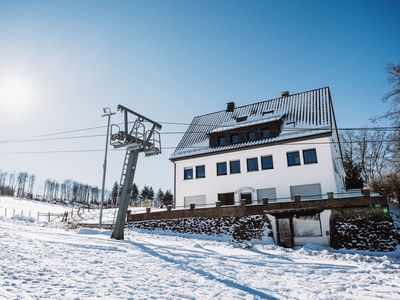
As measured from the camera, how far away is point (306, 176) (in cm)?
2139

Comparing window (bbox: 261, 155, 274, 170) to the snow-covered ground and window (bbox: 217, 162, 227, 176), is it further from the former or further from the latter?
the snow-covered ground

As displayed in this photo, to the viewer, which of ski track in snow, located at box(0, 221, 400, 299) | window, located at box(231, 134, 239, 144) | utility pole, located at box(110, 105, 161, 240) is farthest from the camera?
window, located at box(231, 134, 239, 144)

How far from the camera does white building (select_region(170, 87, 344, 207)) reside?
70.4 ft

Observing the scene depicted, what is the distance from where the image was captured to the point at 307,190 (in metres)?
21.2

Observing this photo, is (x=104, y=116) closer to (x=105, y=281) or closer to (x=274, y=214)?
(x=274, y=214)

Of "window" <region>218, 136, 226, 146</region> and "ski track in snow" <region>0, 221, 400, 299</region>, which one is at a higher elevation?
"window" <region>218, 136, 226, 146</region>

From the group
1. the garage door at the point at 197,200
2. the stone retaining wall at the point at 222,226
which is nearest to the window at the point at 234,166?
the garage door at the point at 197,200

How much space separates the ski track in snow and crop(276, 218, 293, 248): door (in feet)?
22.8

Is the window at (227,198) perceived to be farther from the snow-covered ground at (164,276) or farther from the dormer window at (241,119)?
the snow-covered ground at (164,276)

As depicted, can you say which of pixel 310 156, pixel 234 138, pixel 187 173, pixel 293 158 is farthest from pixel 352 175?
pixel 187 173

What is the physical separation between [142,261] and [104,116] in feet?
65.1

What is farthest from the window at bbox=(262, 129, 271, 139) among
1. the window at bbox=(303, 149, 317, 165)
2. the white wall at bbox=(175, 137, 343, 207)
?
the window at bbox=(303, 149, 317, 165)

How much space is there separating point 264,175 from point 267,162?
3.68 feet

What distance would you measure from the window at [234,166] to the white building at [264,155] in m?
0.09
